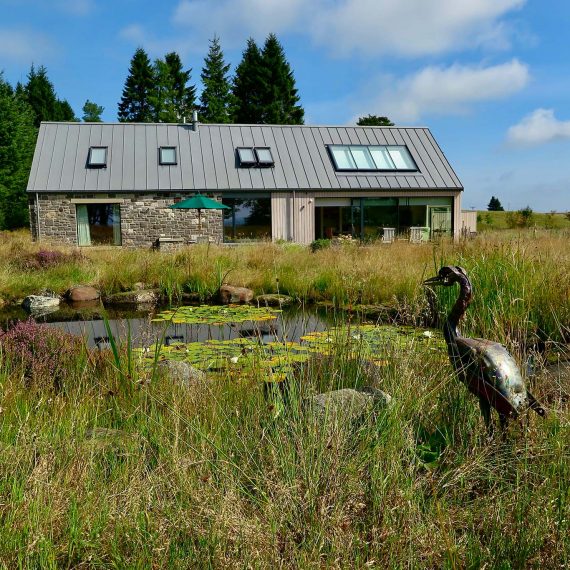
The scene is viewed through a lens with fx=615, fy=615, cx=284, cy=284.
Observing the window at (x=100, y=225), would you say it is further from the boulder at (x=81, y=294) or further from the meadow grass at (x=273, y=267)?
the boulder at (x=81, y=294)

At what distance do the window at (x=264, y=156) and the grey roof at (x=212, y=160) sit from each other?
0.23 metres

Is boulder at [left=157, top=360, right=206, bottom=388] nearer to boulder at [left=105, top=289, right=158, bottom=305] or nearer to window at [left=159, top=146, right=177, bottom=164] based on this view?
boulder at [left=105, top=289, right=158, bottom=305]

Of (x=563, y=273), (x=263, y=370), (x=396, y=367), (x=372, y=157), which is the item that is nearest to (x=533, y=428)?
(x=396, y=367)

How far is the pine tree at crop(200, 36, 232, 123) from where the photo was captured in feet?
126

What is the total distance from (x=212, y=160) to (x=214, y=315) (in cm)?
1345

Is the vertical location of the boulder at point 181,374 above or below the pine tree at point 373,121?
below

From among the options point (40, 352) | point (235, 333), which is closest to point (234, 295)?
point (235, 333)

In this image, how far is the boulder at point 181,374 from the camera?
12.8 feet

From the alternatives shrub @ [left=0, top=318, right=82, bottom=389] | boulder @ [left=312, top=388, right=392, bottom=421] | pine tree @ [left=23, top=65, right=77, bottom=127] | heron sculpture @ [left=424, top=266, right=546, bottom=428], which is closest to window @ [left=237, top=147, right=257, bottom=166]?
shrub @ [left=0, top=318, right=82, bottom=389]

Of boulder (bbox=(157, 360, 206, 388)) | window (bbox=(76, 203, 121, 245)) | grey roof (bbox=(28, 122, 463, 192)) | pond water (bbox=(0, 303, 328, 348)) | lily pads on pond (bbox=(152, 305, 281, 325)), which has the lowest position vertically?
pond water (bbox=(0, 303, 328, 348))

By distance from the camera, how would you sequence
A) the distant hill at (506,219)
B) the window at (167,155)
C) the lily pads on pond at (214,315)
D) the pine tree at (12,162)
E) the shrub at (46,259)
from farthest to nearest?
the pine tree at (12,162), the distant hill at (506,219), the window at (167,155), the shrub at (46,259), the lily pads on pond at (214,315)

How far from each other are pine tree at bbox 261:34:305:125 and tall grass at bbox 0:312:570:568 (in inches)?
1424

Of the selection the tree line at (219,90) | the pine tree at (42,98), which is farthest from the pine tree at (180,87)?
the pine tree at (42,98)

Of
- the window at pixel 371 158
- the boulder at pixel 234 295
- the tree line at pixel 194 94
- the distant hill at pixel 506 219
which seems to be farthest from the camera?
the tree line at pixel 194 94
